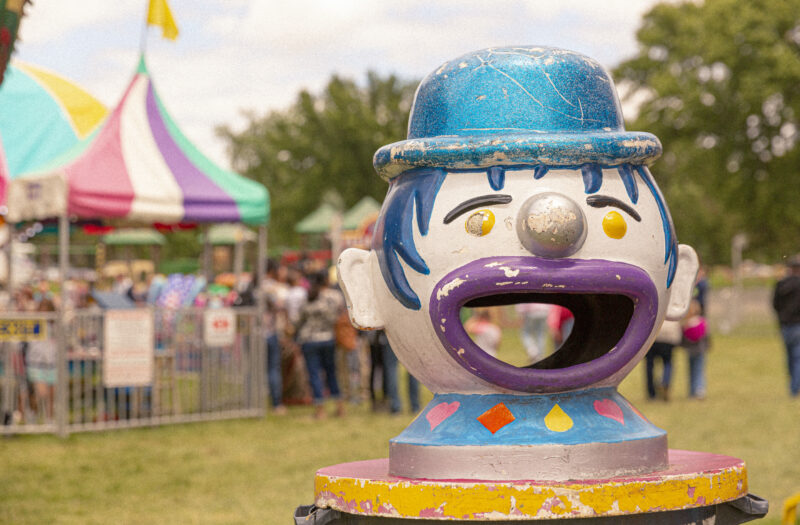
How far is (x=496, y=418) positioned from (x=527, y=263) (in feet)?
1.67

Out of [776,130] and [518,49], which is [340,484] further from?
[776,130]

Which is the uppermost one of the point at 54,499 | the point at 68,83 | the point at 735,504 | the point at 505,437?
the point at 68,83

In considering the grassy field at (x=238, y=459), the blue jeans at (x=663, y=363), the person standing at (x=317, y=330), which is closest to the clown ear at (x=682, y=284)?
the grassy field at (x=238, y=459)

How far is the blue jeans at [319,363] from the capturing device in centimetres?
1140

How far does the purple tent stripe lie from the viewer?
11.3m

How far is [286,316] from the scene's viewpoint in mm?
12883

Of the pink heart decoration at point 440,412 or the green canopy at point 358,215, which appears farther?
the green canopy at point 358,215

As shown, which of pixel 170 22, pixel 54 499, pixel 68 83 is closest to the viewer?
pixel 54 499

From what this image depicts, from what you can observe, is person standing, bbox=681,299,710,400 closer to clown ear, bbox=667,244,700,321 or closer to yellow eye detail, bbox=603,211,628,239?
clown ear, bbox=667,244,700,321

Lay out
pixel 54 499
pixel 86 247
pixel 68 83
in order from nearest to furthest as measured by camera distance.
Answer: pixel 54 499 → pixel 68 83 → pixel 86 247

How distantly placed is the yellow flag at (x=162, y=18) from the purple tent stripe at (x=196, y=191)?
118 centimetres

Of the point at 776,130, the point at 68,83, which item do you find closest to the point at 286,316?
the point at 68,83

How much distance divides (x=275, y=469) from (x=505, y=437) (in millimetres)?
5575

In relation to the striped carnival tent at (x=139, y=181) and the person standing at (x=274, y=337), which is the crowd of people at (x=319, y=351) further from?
the striped carnival tent at (x=139, y=181)
